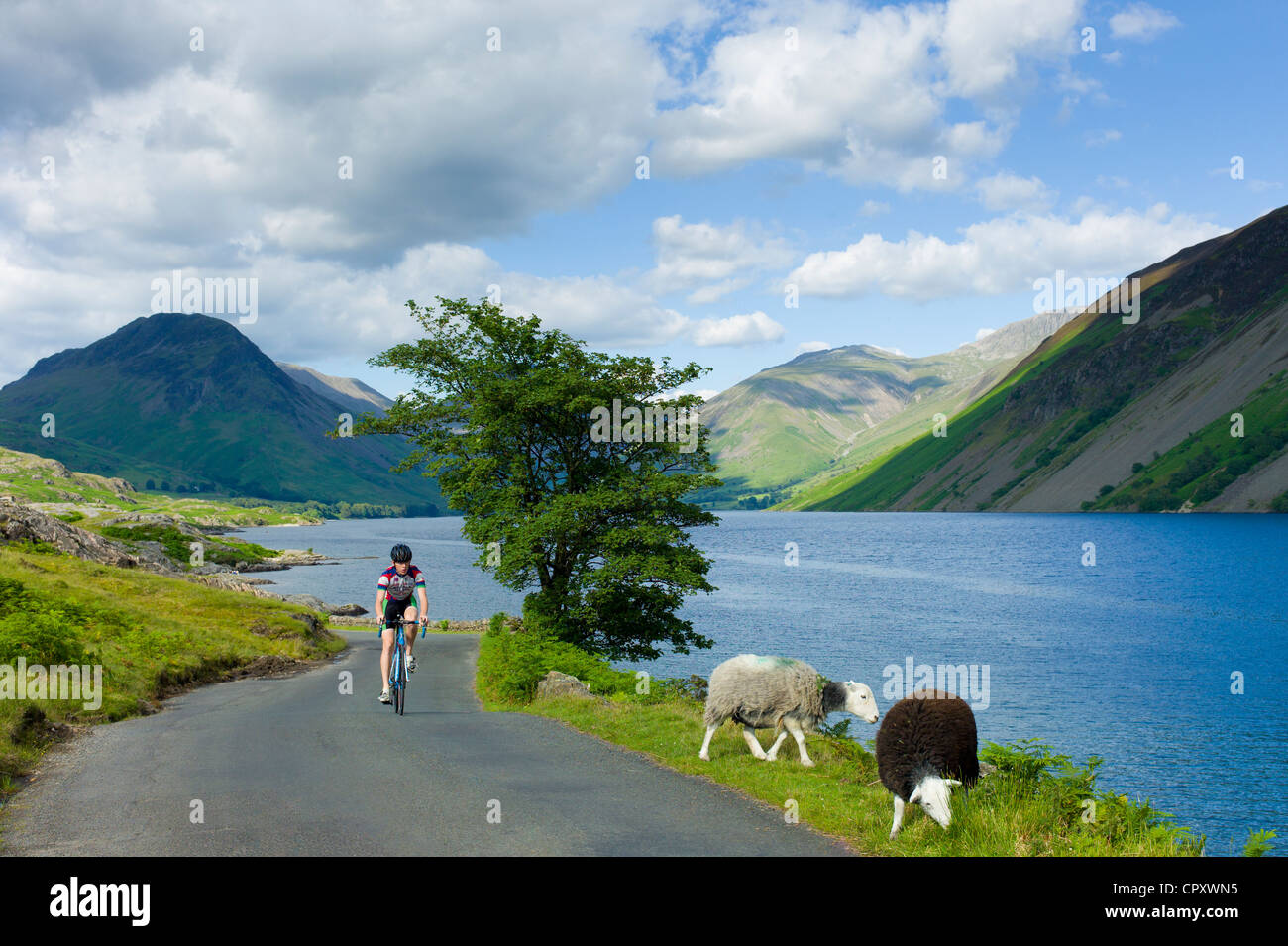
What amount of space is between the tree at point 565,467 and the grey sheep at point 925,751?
2665 cm

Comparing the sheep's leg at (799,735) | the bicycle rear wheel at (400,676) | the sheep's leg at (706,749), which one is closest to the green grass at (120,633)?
the bicycle rear wheel at (400,676)

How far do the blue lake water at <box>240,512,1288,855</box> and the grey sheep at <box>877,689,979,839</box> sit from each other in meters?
6.69

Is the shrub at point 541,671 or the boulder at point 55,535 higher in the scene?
the boulder at point 55,535

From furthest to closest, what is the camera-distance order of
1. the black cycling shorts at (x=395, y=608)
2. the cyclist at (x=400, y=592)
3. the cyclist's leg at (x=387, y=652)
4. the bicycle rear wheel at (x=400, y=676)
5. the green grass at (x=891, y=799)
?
the bicycle rear wheel at (x=400, y=676), the cyclist's leg at (x=387, y=652), the black cycling shorts at (x=395, y=608), the cyclist at (x=400, y=592), the green grass at (x=891, y=799)

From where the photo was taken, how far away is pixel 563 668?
29312 mm

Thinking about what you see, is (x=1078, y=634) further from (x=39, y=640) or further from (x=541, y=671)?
(x=39, y=640)

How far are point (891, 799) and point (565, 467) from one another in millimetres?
33883

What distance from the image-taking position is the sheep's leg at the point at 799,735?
604 inches

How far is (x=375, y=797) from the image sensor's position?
1285 centimetres

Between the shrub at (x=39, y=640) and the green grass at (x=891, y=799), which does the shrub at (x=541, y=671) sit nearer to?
the green grass at (x=891, y=799)

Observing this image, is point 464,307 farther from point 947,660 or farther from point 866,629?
point 866,629

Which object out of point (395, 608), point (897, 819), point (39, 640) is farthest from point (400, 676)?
point (897, 819)

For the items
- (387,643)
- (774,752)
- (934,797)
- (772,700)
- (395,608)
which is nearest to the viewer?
(934,797)
